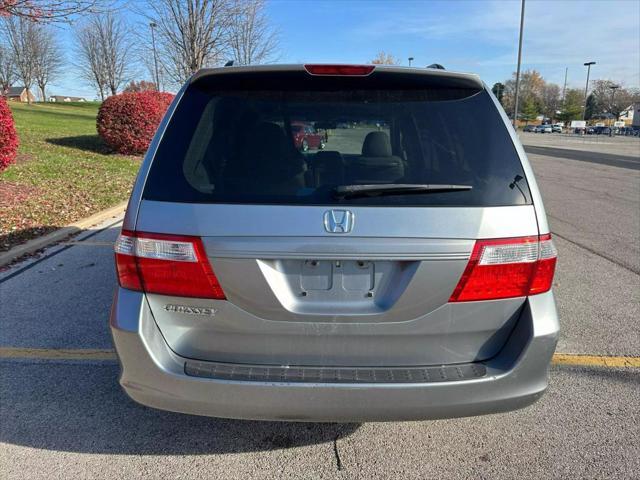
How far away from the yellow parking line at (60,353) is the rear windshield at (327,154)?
1879mm

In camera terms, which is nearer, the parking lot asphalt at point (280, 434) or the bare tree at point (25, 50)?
the parking lot asphalt at point (280, 434)

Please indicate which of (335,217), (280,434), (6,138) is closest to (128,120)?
(6,138)

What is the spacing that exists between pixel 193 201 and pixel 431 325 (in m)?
1.12

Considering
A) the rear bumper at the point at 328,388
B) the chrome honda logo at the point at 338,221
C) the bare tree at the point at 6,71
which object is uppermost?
the bare tree at the point at 6,71

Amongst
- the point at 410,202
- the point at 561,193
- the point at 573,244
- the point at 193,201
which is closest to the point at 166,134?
the point at 193,201

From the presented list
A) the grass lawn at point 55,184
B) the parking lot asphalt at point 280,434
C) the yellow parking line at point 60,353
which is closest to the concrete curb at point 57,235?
the grass lawn at point 55,184

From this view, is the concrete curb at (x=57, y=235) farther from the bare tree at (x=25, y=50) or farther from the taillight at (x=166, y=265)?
the bare tree at (x=25, y=50)

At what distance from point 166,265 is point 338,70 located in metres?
1.14

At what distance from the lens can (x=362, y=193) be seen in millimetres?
2078

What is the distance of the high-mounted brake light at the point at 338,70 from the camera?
225 centimetres

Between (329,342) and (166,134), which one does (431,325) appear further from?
(166,134)

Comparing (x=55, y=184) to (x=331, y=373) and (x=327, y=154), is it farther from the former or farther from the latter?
(x=331, y=373)

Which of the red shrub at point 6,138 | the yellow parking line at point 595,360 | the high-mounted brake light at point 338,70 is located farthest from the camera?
the red shrub at point 6,138

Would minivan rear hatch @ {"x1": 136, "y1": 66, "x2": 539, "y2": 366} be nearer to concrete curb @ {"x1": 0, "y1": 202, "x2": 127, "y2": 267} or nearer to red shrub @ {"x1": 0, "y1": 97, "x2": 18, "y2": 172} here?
concrete curb @ {"x1": 0, "y1": 202, "x2": 127, "y2": 267}
